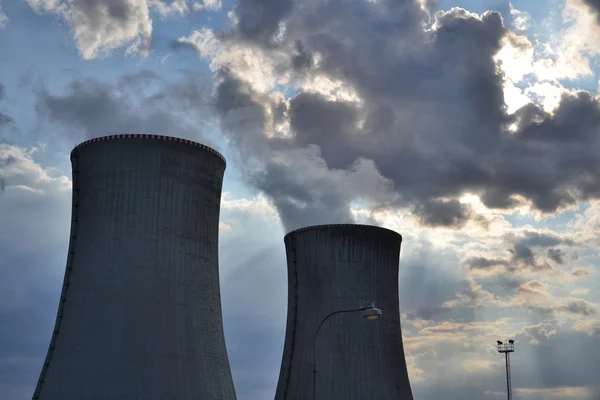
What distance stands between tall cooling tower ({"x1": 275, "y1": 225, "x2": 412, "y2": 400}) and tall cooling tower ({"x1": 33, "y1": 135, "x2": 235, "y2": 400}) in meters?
6.76

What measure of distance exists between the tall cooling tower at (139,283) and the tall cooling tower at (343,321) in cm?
676

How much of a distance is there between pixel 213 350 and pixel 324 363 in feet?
25.5

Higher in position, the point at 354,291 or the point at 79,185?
the point at 79,185

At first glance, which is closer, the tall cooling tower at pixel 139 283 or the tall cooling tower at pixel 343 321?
the tall cooling tower at pixel 139 283

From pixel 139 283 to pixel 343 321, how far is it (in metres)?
11.3

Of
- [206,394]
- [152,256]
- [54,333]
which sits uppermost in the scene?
[152,256]

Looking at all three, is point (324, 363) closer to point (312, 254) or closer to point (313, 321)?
point (313, 321)

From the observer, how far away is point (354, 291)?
34.0 m

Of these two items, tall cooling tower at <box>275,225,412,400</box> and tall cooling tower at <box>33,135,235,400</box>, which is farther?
tall cooling tower at <box>275,225,412,400</box>

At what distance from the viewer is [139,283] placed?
2562cm

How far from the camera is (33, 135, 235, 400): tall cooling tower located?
82.1ft

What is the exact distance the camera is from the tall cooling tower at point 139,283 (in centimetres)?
2502

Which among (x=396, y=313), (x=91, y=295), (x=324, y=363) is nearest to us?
(x=91, y=295)

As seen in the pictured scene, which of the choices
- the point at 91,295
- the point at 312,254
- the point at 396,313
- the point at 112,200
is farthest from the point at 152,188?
the point at 396,313
